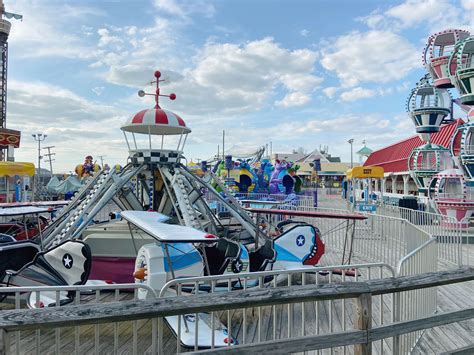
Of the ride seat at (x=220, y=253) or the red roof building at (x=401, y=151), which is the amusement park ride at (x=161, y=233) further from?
the red roof building at (x=401, y=151)

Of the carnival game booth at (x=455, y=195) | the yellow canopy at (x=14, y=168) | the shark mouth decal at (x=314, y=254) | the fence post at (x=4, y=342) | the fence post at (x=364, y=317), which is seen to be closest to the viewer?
the fence post at (x=4, y=342)

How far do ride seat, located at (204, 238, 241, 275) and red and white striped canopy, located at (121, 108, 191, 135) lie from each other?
11.8ft

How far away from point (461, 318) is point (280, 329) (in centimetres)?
254

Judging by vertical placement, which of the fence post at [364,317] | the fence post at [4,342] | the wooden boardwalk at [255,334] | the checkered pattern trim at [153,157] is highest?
the checkered pattern trim at [153,157]

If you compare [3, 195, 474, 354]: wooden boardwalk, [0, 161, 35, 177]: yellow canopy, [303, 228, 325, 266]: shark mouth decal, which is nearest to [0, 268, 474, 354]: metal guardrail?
[3, 195, 474, 354]: wooden boardwalk

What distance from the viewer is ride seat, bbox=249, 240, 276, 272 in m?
6.79

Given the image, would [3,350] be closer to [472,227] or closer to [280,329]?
[280,329]

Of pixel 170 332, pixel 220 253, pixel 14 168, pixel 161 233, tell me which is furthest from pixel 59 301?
pixel 14 168

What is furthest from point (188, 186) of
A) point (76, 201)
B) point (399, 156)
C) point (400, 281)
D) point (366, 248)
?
point (399, 156)

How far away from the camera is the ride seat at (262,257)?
679cm

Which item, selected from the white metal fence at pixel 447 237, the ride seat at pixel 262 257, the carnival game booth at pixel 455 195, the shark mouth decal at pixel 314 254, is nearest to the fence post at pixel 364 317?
the ride seat at pixel 262 257

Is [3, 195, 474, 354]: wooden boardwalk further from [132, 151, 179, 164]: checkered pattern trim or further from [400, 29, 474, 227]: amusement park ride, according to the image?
[400, 29, 474, 227]: amusement park ride

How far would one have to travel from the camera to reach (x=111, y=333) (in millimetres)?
4840

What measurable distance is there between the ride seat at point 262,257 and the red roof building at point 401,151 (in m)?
23.7
